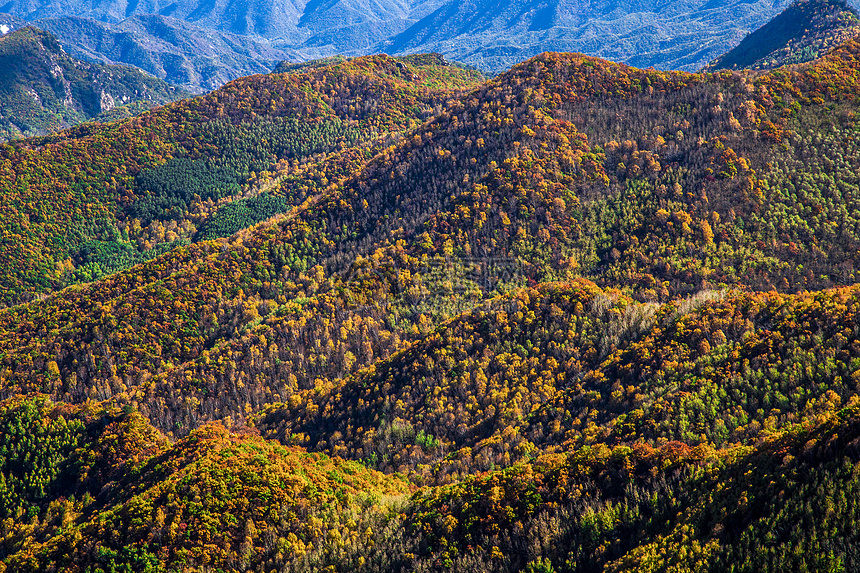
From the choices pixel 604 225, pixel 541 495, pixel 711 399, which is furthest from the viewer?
pixel 604 225

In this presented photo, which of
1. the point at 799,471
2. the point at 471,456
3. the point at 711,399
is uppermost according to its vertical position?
the point at 799,471

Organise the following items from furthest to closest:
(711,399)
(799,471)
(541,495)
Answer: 1. (711,399)
2. (541,495)
3. (799,471)

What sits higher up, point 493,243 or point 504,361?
point 493,243

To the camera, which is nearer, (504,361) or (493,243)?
(504,361)

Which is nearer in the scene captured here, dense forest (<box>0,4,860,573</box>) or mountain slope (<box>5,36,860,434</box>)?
dense forest (<box>0,4,860,573</box>)

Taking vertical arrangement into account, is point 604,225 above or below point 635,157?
below

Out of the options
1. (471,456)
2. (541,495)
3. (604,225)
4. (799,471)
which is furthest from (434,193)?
(799,471)

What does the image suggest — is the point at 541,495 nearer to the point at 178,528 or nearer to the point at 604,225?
the point at 178,528

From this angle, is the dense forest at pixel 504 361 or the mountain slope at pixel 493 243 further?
the mountain slope at pixel 493 243
